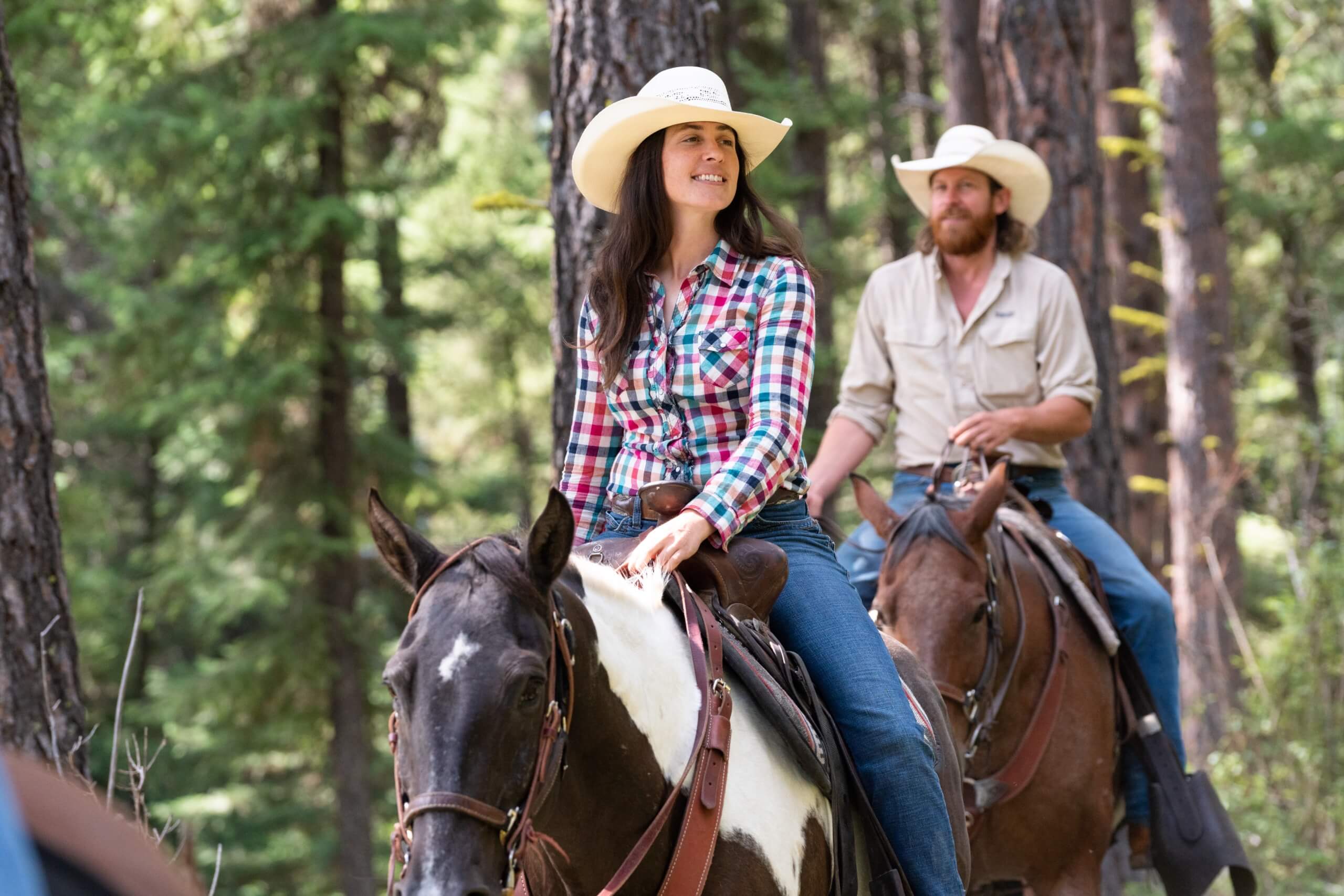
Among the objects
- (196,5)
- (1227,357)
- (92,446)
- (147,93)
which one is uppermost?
(196,5)

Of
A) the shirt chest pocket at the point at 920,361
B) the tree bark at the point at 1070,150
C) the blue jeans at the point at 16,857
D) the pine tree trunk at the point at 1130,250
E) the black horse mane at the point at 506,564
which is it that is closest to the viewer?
the blue jeans at the point at 16,857

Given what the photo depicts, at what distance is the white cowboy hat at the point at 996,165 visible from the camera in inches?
238

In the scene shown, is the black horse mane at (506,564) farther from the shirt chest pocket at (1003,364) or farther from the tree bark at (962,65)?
the tree bark at (962,65)

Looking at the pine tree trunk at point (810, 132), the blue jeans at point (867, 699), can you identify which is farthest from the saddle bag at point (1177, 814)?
the pine tree trunk at point (810, 132)

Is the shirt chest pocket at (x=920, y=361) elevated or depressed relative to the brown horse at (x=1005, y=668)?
elevated

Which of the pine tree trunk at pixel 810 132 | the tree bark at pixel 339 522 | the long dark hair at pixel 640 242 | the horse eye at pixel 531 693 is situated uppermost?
the pine tree trunk at pixel 810 132

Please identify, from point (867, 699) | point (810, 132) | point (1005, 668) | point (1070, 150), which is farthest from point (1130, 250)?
point (867, 699)

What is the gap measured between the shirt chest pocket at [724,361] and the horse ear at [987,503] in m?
1.69

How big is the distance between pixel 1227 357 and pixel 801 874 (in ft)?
41.4

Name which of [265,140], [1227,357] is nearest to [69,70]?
[265,140]

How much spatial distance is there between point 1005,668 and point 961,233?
200cm

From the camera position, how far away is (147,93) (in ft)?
48.3

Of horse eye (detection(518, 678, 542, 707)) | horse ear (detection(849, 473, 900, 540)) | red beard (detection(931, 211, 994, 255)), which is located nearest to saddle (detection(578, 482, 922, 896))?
horse eye (detection(518, 678, 542, 707))

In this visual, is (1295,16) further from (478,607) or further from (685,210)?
(478,607)
